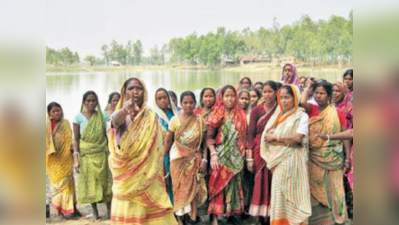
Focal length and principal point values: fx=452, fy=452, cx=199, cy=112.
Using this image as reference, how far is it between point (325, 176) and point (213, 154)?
1214 millimetres

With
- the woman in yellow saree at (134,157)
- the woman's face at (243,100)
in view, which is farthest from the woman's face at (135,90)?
the woman's face at (243,100)

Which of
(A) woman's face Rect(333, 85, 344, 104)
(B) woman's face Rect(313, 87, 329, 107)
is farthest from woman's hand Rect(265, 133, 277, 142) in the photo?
(A) woman's face Rect(333, 85, 344, 104)

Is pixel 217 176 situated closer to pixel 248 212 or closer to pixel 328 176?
pixel 248 212

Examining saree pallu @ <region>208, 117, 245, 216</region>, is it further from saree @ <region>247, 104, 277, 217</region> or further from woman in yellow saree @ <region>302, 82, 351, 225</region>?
woman in yellow saree @ <region>302, 82, 351, 225</region>

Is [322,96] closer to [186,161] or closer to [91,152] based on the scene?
[186,161]

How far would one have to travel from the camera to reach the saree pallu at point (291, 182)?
14.5 ft

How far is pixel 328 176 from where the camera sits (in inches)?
189

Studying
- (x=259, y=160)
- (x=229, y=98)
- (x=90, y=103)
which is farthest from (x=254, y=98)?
(x=90, y=103)

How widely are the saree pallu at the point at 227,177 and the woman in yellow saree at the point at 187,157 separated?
13cm

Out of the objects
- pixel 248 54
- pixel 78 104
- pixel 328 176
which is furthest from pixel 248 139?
pixel 78 104

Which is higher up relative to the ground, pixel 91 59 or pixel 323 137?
pixel 91 59

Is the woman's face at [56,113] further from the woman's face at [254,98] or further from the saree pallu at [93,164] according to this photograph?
the woman's face at [254,98]

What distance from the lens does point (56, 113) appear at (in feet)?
16.9
